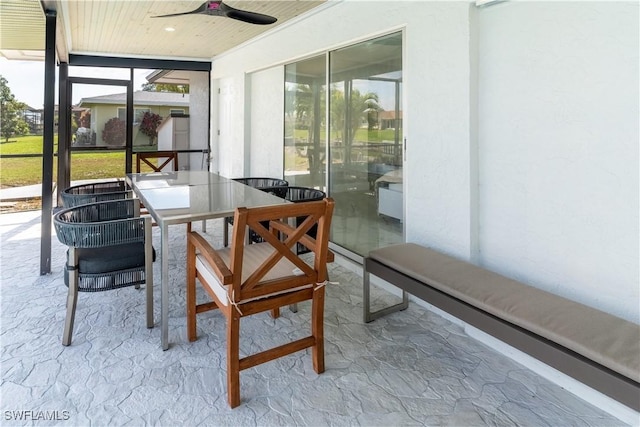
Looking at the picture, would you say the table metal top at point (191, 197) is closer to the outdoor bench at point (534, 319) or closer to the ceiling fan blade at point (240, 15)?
the outdoor bench at point (534, 319)

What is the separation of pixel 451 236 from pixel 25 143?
7.18m

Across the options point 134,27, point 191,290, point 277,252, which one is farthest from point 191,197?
point 134,27

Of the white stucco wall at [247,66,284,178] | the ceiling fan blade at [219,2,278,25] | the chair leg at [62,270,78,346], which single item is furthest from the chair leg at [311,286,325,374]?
the white stucco wall at [247,66,284,178]

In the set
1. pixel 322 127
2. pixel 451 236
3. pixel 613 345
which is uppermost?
pixel 322 127

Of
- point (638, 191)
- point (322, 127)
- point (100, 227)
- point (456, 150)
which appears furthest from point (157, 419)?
point (322, 127)

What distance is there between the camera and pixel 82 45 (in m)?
5.71

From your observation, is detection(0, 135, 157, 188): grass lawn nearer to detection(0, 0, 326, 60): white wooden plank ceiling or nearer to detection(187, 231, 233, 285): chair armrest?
detection(0, 0, 326, 60): white wooden plank ceiling

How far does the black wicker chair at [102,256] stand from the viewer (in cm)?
212

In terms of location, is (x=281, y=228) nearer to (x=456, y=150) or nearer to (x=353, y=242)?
(x=456, y=150)

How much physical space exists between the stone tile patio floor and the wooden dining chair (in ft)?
0.57

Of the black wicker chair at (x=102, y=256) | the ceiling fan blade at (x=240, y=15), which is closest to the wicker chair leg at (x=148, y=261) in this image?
the black wicker chair at (x=102, y=256)

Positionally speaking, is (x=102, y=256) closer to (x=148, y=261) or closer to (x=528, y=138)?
(x=148, y=261)

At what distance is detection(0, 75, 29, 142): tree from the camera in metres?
6.53

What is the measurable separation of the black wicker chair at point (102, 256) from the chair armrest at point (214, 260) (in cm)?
35
